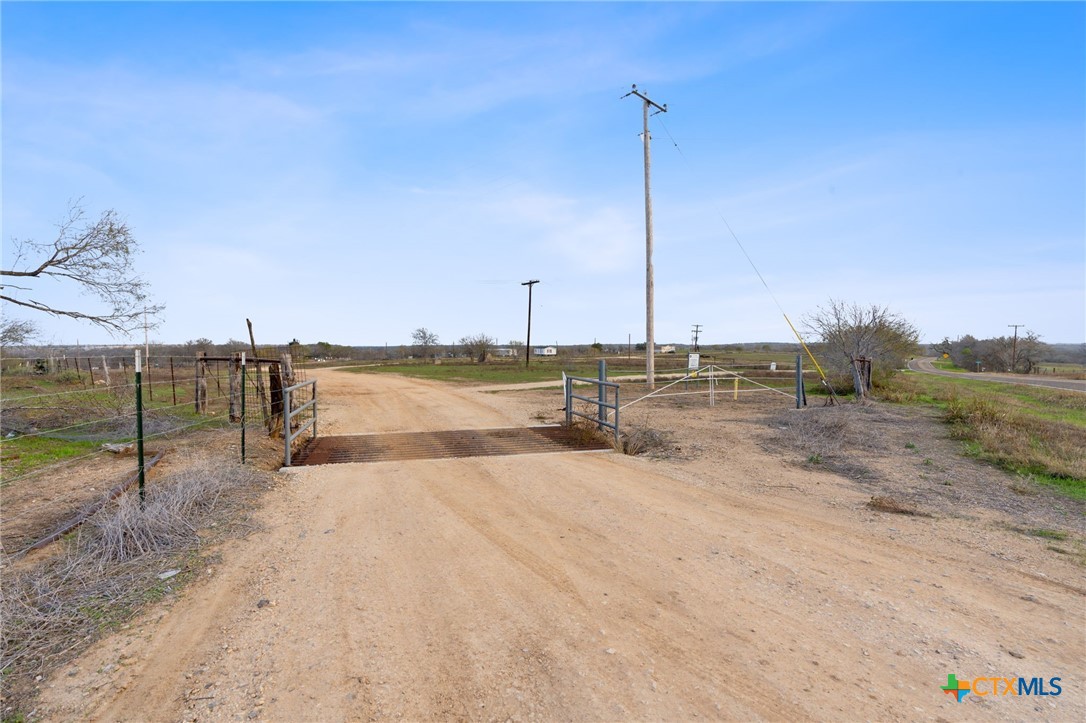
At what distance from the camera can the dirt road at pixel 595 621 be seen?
9.64 ft

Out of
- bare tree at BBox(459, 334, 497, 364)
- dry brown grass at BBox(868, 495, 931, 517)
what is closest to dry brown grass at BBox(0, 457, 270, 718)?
dry brown grass at BBox(868, 495, 931, 517)

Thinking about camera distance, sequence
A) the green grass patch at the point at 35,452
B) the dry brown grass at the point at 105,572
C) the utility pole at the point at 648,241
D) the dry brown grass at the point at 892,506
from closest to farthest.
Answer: the dry brown grass at the point at 105,572 → the dry brown grass at the point at 892,506 → the green grass patch at the point at 35,452 → the utility pole at the point at 648,241

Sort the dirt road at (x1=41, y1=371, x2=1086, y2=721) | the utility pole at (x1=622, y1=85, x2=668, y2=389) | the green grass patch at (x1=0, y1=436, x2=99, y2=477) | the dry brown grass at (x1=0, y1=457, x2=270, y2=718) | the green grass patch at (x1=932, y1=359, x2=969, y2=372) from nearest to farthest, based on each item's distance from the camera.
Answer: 1. the dirt road at (x1=41, y1=371, x2=1086, y2=721)
2. the dry brown grass at (x1=0, y1=457, x2=270, y2=718)
3. the green grass patch at (x1=0, y1=436, x2=99, y2=477)
4. the utility pole at (x1=622, y1=85, x2=668, y2=389)
5. the green grass patch at (x1=932, y1=359, x2=969, y2=372)

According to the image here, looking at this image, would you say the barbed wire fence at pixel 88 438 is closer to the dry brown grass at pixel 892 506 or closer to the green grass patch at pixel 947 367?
the dry brown grass at pixel 892 506

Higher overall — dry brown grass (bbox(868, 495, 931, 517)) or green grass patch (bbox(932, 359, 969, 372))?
green grass patch (bbox(932, 359, 969, 372))

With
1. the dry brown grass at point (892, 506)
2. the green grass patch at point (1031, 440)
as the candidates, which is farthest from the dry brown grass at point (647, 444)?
the green grass patch at point (1031, 440)

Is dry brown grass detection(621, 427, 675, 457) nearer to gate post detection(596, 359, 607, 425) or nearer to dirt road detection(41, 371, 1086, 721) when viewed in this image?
gate post detection(596, 359, 607, 425)

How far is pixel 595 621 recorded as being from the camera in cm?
376

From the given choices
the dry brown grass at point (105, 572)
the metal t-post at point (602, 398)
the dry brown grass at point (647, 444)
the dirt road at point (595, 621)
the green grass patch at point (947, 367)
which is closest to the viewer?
the dirt road at point (595, 621)

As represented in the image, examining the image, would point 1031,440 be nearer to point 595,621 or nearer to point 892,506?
point 892,506

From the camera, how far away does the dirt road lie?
2.94 meters

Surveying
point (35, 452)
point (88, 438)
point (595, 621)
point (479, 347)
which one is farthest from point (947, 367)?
point (35, 452)

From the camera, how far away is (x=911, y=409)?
14828 mm

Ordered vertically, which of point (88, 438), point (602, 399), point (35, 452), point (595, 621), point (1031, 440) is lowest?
point (595, 621)
